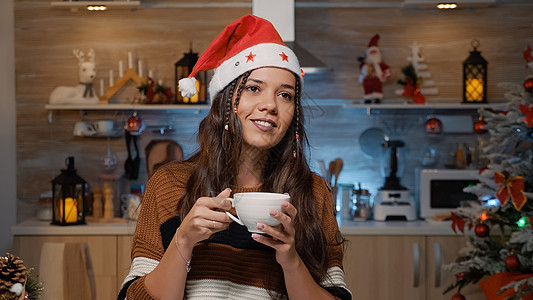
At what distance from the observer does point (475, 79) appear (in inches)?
150

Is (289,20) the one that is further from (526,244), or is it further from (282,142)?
(282,142)

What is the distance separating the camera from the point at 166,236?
1443 mm

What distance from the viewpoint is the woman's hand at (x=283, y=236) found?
3.75ft

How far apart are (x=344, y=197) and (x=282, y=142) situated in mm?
2225

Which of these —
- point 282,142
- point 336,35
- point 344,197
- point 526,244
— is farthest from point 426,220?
point 282,142

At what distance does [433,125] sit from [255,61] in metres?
2.57

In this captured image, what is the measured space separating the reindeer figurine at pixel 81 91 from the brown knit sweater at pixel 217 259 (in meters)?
2.46

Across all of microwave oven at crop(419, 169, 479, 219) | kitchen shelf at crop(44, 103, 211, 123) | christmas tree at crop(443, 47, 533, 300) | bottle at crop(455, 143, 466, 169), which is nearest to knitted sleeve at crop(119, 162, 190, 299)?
christmas tree at crop(443, 47, 533, 300)

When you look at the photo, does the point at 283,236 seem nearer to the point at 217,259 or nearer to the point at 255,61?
the point at 217,259

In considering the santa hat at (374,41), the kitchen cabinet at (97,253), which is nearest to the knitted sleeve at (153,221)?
the kitchen cabinet at (97,253)

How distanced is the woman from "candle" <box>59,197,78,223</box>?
2.11 m

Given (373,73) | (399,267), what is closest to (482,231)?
(399,267)

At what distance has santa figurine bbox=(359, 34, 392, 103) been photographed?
3787 mm

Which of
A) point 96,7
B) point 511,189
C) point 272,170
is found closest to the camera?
point 272,170
